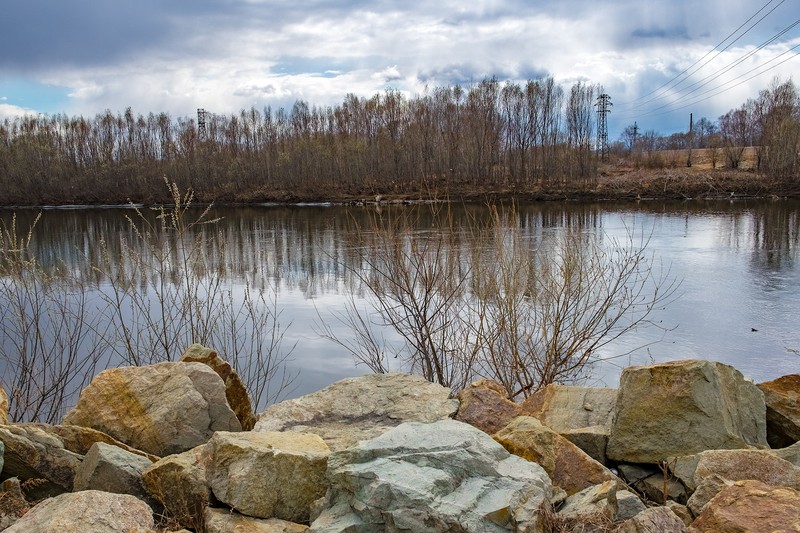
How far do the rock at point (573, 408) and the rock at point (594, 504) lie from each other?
1367 mm

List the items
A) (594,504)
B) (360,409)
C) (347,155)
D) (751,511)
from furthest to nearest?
1. (347,155)
2. (360,409)
3. (594,504)
4. (751,511)

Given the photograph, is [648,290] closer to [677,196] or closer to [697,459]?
[697,459]

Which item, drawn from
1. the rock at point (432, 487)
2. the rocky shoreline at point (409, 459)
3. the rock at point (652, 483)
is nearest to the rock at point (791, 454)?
the rocky shoreline at point (409, 459)

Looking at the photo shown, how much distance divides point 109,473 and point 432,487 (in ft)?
6.99

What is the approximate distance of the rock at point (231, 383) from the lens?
6.16 m

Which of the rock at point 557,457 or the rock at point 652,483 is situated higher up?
the rock at point 557,457

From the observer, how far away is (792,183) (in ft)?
155

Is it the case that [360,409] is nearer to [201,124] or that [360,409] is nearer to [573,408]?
[573,408]

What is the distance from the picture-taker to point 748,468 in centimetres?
406

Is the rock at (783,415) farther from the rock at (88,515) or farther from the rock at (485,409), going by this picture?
the rock at (88,515)

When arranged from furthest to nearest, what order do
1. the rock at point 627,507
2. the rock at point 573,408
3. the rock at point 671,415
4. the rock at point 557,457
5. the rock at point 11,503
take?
the rock at point 573,408 < the rock at point 671,415 < the rock at point 557,457 < the rock at point 11,503 < the rock at point 627,507

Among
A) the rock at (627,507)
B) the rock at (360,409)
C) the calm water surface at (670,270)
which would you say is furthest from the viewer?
the calm water surface at (670,270)

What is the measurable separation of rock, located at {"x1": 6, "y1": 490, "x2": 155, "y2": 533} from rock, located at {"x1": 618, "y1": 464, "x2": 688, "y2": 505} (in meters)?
3.27

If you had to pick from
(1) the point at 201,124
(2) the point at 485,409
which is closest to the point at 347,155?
(1) the point at 201,124
